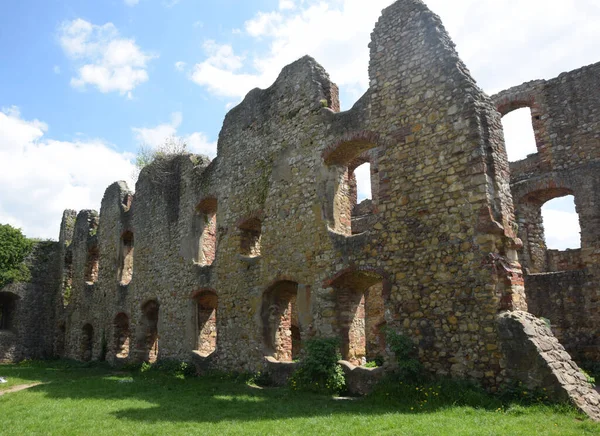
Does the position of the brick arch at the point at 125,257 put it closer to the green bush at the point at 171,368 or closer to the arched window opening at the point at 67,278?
the green bush at the point at 171,368

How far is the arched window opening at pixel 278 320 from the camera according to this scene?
37.4 ft

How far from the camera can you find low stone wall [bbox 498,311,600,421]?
252 inches

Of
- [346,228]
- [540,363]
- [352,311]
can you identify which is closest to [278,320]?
[352,311]

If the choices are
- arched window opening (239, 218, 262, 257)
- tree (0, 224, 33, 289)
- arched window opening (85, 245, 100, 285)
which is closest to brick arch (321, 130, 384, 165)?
arched window opening (239, 218, 262, 257)

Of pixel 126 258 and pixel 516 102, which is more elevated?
pixel 516 102

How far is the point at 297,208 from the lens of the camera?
11.2m

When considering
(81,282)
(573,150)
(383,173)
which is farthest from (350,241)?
(81,282)

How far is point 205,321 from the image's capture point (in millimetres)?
14398

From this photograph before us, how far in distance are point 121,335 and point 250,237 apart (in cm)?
857

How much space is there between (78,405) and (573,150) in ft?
45.2

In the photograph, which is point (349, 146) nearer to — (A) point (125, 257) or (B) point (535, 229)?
(B) point (535, 229)

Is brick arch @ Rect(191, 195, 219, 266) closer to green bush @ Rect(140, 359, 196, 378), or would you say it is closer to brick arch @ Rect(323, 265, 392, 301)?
green bush @ Rect(140, 359, 196, 378)

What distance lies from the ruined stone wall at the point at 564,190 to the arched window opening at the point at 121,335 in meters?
14.1

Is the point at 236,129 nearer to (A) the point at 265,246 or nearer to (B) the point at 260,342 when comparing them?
(A) the point at 265,246
